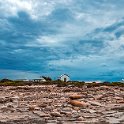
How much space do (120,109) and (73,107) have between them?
2308 millimetres

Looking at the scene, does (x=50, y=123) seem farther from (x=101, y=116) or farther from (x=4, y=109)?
(x=4, y=109)

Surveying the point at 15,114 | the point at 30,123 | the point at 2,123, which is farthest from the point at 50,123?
the point at 15,114

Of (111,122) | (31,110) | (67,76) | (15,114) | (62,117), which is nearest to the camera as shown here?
(111,122)

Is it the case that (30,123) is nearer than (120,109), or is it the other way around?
(30,123)

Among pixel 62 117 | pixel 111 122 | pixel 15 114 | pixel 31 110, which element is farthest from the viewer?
pixel 31 110

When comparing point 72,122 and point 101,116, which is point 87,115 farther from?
point 72,122

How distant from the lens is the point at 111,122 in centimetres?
1445

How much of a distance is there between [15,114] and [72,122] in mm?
3616

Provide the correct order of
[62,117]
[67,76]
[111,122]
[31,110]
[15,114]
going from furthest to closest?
[67,76] → [31,110] → [15,114] → [62,117] → [111,122]

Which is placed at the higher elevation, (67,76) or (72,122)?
(67,76)

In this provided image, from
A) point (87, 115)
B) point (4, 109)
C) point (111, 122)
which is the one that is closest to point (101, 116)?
point (87, 115)

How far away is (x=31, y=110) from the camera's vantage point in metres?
19.0

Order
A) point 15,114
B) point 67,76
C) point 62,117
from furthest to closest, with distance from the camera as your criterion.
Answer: point 67,76, point 15,114, point 62,117

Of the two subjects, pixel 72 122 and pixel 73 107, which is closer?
pixel 72 122
